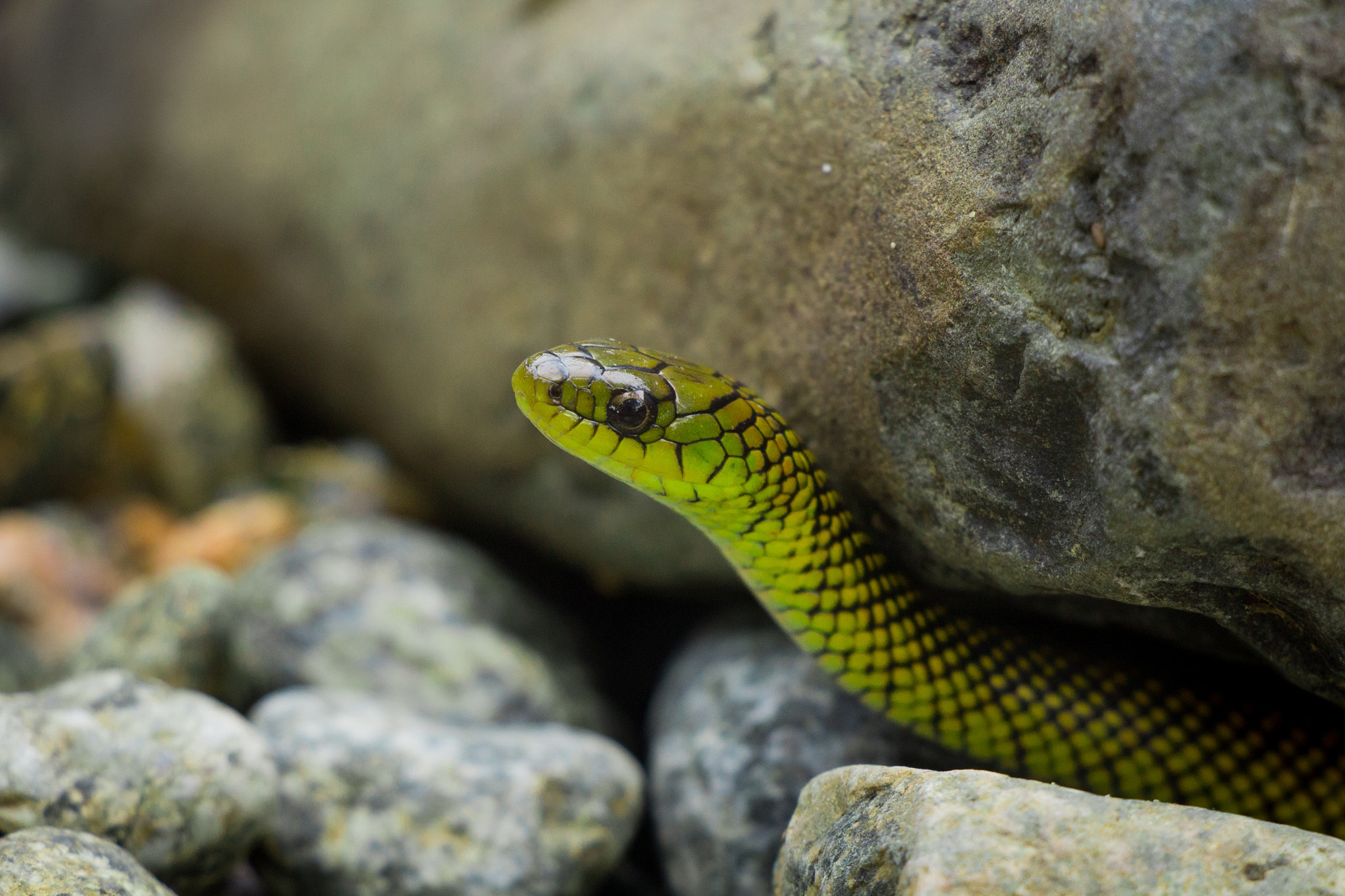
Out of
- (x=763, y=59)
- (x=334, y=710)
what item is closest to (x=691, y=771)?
(x=334, y=710)

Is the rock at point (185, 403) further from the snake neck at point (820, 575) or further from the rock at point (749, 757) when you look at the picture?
the snake neck at point (820, 575)

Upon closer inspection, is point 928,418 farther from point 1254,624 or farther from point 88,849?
point 88,849

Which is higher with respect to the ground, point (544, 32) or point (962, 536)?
point (544, 32)

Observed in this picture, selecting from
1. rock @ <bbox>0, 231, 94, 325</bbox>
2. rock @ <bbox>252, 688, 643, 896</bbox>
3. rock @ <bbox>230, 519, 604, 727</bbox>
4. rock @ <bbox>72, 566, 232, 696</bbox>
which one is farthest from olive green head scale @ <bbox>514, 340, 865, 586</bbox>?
rock @ <bbox>0, 231, 94, 325</bbox>

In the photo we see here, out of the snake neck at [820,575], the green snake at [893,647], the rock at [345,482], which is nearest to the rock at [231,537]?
the rock at [345,482]

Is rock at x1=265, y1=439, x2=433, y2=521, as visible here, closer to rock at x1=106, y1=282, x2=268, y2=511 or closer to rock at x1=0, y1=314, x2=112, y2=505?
rock at x1=106, y1=282, x2=268, y2=511

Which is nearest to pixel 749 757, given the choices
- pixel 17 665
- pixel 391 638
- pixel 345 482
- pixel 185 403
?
pixel 391 638
